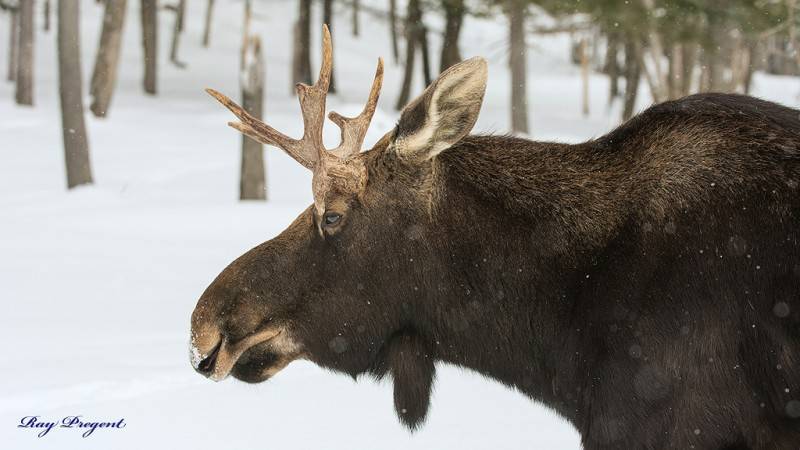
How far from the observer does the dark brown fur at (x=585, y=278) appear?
10.5 ft

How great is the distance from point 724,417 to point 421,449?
2300mm

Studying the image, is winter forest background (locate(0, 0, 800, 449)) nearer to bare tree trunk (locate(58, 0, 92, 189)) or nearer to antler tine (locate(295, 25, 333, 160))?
Answer: bare tree trunk (locate(58, 0, 92, 189))

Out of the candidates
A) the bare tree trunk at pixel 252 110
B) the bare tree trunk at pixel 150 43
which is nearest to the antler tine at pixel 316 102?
the bare tree trunk at pixel 252 110

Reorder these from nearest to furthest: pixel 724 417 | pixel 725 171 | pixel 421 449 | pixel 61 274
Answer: pixel 724 417
pixel 725 171
pixel 421 449
pixel 61 274

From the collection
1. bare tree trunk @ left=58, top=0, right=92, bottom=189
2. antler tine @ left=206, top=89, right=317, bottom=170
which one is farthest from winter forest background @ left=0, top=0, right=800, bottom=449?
antler tine @ left=206, top=89, right=317, bottom=170

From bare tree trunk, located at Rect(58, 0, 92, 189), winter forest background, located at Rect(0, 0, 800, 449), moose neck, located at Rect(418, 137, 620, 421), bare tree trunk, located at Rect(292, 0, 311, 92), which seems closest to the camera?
moose neck, located at Rect(418, 137, 620, 421)

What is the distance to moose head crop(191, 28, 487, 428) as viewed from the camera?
3.68m

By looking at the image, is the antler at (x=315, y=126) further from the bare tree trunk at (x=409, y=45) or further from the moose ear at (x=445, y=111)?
the bare tree trunk at (x=409, y=45)

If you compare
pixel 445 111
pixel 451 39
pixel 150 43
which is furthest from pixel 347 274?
pixel 150 43

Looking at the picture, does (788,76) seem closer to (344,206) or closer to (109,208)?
(109,208)


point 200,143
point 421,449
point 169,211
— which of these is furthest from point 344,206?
point 200,143

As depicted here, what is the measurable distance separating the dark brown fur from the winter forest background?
1.65m

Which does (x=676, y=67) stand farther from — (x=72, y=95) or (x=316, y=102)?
(x=316, y=102)

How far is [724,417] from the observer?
3.16m
